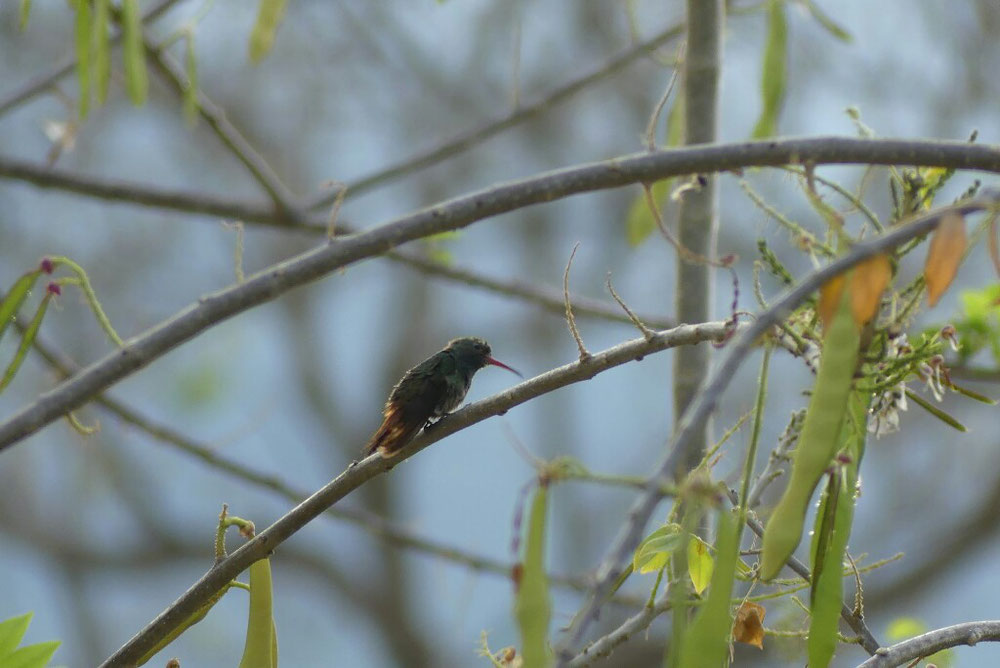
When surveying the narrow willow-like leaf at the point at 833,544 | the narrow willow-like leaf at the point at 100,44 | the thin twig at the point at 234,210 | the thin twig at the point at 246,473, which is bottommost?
the narrow willow-like leaf at the point at 833,544

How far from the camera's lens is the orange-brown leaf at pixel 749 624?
984mm

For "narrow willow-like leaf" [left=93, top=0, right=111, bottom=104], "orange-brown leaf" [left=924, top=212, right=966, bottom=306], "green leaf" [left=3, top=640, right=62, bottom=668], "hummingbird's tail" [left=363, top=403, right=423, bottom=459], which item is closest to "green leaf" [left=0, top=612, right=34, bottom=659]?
"green leaf" [left=3, top=640, right=62, bottom=668]

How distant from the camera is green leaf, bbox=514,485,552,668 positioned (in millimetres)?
631

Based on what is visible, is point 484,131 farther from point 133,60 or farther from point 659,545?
point 659,545

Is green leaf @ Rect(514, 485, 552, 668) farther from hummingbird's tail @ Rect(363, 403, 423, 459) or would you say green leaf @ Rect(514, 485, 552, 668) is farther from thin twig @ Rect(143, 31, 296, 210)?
thin twig @ Rect(143, 31, 296, 210)

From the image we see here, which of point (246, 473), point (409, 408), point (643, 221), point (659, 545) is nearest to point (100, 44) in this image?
point (409, 408)

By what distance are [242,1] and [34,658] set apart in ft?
18.0

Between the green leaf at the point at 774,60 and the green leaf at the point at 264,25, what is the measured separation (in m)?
0.70

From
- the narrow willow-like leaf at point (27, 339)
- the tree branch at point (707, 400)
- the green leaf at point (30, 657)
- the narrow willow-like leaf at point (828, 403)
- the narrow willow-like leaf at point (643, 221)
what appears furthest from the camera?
the narrow willow-like leaf at point (643, 221)

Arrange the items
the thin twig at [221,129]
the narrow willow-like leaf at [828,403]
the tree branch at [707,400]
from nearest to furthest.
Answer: the tree branch at [707,400]
the narrow willow-like leaf at [828,403]
the thin twig at [221,129]

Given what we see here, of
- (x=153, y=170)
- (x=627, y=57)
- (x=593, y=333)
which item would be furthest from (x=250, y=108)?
(x=627, y=57)

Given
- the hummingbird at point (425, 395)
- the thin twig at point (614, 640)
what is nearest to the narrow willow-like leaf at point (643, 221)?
the hummingbird at point (425, 395)

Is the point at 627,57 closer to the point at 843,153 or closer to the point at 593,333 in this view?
the point at 843,153

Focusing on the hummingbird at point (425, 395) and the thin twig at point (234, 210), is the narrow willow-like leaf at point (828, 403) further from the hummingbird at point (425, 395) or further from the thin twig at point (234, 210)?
the thin twig at point (234, 210)
